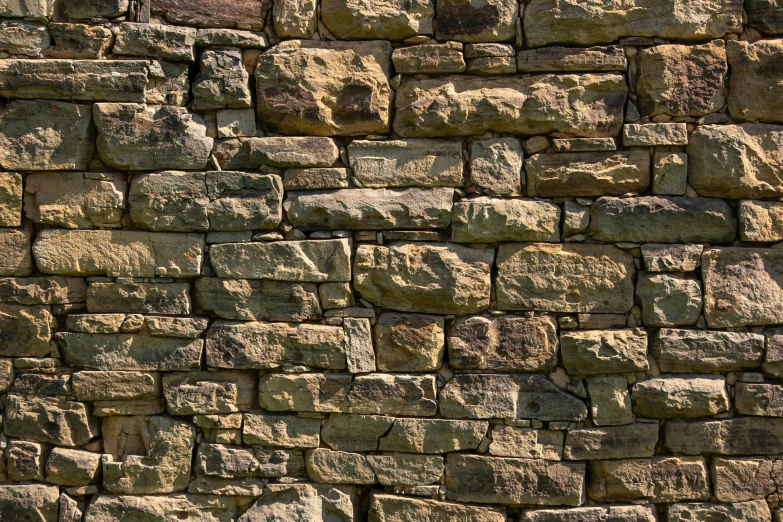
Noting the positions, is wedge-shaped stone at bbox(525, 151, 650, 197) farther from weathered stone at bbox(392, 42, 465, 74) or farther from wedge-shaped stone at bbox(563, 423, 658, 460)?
wedge-shaped stone at bbox(563, 423, 658, 460)

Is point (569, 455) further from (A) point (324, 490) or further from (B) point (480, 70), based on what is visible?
(B) point (480, 70)

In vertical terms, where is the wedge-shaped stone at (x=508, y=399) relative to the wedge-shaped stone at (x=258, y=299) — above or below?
below

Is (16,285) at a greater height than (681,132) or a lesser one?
lesser

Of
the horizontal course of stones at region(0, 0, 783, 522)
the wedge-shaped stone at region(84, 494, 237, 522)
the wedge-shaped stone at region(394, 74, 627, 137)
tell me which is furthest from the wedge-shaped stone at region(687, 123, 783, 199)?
the wedge-shaped stone at region(84, 494, 237, 522)

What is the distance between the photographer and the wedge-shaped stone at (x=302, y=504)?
2.78 meters

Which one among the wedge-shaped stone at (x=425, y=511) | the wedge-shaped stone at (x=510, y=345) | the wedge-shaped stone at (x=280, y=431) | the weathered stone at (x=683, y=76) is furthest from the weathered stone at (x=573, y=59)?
the wedge-shaped stone at (x=425, y=511)

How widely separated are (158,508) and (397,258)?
61.3 inches

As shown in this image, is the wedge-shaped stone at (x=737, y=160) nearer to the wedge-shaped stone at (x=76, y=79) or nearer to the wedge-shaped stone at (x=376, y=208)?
the wedge-shaped stone at (x=376, y=208)

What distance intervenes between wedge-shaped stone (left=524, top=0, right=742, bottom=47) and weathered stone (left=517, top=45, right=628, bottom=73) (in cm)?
4

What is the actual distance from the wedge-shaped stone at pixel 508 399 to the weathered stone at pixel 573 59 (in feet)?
4.53

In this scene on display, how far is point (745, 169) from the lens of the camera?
2717mm

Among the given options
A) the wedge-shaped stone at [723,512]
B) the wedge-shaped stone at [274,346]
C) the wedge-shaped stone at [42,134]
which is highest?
the wedge-shaped stone at [42,134]

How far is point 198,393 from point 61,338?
0.68 m

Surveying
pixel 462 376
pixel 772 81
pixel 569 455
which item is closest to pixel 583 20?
pixel 772 81
